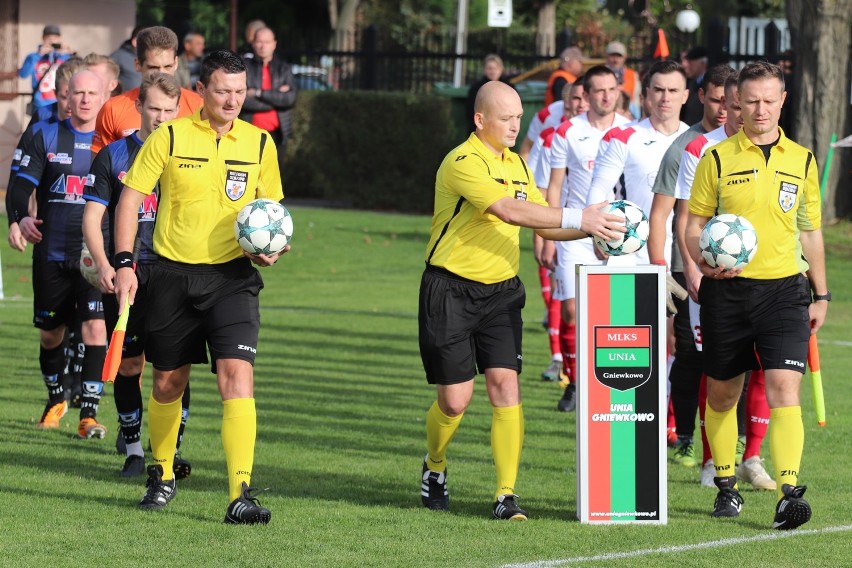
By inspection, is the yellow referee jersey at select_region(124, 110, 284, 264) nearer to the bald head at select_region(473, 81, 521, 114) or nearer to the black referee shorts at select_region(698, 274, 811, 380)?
the bald head at select_region(473, 81, 521, 114)

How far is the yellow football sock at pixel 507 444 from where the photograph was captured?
296 inches

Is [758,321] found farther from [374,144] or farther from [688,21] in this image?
[688,21]

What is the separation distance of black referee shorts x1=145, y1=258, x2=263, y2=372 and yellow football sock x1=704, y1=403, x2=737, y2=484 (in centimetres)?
234

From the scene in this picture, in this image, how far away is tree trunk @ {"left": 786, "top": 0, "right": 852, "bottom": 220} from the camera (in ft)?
73.8

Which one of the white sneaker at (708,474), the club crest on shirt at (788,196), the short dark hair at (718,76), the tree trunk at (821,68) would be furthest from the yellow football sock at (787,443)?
the tree trunk at (821,68)

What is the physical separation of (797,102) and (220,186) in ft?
55.4

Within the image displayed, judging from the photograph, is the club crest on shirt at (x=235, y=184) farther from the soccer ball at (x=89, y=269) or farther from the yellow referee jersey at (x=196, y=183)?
the soccer ball at (x=89, y=269)

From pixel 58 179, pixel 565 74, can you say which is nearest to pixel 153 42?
pixel 58 179

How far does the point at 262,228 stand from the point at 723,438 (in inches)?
101

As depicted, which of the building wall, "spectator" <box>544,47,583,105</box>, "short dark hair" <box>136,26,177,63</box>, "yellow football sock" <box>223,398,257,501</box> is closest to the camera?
"yellow football sock" <box>223,398,257,501</box>

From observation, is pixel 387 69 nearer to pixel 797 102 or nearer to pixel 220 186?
pixel 797 102

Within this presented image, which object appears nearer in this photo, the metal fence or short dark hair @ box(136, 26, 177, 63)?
short dark hair @ box(136, 26, 177, 63)

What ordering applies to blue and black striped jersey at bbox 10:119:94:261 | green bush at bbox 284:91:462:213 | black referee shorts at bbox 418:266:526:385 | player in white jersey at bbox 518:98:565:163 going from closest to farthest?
black referee shorts at bbox 418:266:526:385 → blue and black striped jersey at bbox 10:119:94:261 → player in white jersey at bbox 518:98:565:163 → green bush at bbox 284:91:462:213

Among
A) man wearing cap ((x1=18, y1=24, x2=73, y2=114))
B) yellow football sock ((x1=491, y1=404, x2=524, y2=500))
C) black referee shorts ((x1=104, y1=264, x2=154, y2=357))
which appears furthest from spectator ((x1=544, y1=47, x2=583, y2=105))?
yellow football sock ((x1=491, y1=404, x2=524, y2=500))
